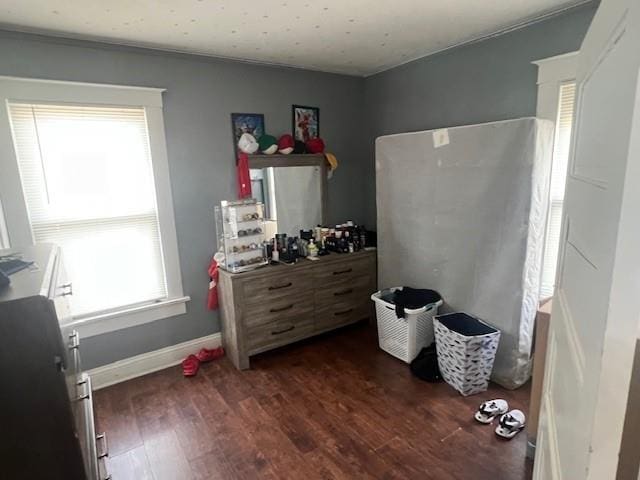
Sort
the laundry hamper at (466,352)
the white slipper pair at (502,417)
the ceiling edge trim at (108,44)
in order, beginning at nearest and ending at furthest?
the white slipper pair at (502,417) → the ceiling edge trim at (108,44) → the laundry hamper at (466,352)

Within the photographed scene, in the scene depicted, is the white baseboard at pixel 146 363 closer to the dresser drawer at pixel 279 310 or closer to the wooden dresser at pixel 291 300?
the wooden dresser at pixel 291 300

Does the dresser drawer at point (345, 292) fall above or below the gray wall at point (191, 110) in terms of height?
below

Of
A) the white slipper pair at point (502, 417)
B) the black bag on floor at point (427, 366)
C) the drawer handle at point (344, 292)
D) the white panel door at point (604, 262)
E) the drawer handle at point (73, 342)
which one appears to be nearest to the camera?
the white panel door at point (604, 262)

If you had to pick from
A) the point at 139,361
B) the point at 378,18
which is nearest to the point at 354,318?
the point at 139,361

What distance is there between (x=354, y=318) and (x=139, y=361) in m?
1.74

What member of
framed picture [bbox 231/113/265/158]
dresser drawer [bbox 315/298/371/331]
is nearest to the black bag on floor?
dresser drawer [bbox 315/298/371/331]

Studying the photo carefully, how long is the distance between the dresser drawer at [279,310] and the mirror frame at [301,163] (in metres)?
0.78

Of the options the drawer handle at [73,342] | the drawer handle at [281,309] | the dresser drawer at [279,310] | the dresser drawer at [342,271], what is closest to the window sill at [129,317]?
the dresser drawer at [279,310]

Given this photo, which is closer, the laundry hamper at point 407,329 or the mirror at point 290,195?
the laundry hamper at point 407,329

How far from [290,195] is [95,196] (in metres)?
1.46

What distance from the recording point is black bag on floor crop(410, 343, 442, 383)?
2449 millimetres

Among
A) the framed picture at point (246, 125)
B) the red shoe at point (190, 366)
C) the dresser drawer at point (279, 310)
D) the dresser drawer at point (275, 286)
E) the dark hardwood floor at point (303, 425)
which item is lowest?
the dark hardwood floor at point (303, 425)

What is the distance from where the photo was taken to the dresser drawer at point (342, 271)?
2.93 meters

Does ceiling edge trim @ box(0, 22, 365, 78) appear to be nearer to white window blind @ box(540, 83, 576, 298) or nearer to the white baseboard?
white window blind @ box(540, 83, 576, 298)
